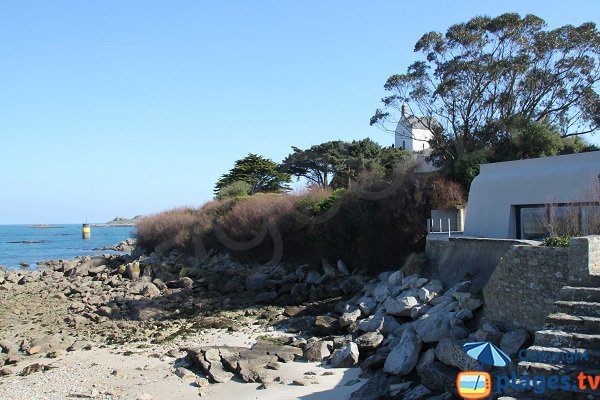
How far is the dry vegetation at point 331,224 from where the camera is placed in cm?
2634

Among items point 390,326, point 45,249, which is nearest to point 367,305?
point 390,326

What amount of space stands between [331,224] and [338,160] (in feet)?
59.1

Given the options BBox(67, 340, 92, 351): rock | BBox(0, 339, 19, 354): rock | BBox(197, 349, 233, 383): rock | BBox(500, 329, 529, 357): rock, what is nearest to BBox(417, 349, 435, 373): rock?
BBox(500, 329, 529, 357): rock

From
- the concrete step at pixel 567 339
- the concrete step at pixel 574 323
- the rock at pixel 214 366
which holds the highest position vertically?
the concrete step at pixel 574 323

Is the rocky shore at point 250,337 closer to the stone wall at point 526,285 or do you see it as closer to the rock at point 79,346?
the rock at point 79,346

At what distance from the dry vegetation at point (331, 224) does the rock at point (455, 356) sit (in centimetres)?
1294

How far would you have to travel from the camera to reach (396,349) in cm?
1384

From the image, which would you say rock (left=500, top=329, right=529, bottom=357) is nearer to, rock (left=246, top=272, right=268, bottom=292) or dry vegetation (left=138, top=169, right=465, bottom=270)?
dry vegetation (left=138, top=169, right=465, bottom=270)

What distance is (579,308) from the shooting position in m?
9.82

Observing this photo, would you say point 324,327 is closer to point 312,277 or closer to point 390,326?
point 390,326

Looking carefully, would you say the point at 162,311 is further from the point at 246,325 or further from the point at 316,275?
the point at 316,275

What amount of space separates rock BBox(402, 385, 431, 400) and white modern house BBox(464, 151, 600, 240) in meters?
7.17

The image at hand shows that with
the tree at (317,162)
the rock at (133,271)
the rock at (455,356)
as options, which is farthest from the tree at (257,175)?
the rock at (455,356)

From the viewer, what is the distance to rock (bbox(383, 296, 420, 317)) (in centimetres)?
1709
